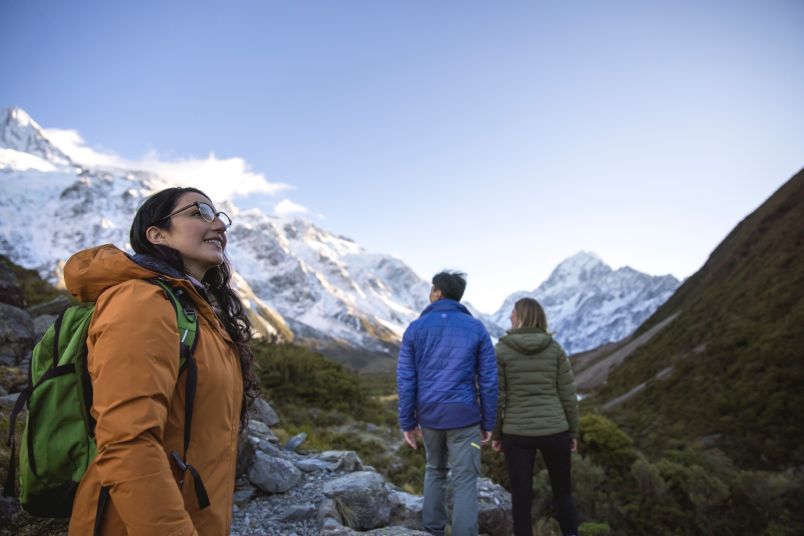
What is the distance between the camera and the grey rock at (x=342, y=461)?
6461 millimetres

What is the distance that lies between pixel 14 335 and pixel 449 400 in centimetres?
932

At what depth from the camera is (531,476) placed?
4.55m

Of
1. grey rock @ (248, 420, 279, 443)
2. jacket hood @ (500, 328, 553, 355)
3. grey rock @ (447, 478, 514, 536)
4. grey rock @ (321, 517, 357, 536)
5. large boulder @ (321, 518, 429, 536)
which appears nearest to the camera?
large boulder @ (321, 518, 429, 536)

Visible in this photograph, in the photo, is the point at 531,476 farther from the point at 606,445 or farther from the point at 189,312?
the point at 606,445

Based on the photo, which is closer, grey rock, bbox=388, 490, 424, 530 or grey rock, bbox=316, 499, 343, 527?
grey rock, bbox=316, 499, 343, 527

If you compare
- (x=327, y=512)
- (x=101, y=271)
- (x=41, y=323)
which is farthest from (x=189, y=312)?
(x=41, y=323)

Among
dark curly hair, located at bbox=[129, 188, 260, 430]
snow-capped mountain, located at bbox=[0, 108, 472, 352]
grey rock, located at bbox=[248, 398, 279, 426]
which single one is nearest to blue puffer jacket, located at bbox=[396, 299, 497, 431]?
dark curly hair, located at bbox=[129, 188, 260, 430]

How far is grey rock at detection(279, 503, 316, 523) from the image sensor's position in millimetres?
4809

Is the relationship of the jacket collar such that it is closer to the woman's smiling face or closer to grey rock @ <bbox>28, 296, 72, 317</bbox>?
the woman's smiling face

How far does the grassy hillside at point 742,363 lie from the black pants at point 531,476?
7.41 metres

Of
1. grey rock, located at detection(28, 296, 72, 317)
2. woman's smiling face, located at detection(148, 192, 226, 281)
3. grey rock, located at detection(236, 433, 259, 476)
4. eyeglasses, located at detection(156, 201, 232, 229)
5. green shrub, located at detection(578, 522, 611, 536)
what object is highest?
eyeglasses, located at detection(156, 201, 232, 229)

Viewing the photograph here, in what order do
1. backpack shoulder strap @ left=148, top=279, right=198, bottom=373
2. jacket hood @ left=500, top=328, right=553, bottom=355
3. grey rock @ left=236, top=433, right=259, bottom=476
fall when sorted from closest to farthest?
backpack shoulder strap @ left=148, top=279, right=198, bottom=373
jacket hood @ left=500, top=328, right=553, bottom=355
grey rock @ left=236, top=433, right=259, bottom=476

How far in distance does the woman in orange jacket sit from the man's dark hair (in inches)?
113

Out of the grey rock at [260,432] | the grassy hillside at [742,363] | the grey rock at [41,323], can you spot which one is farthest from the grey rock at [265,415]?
the grassy hillside at [742,363]
